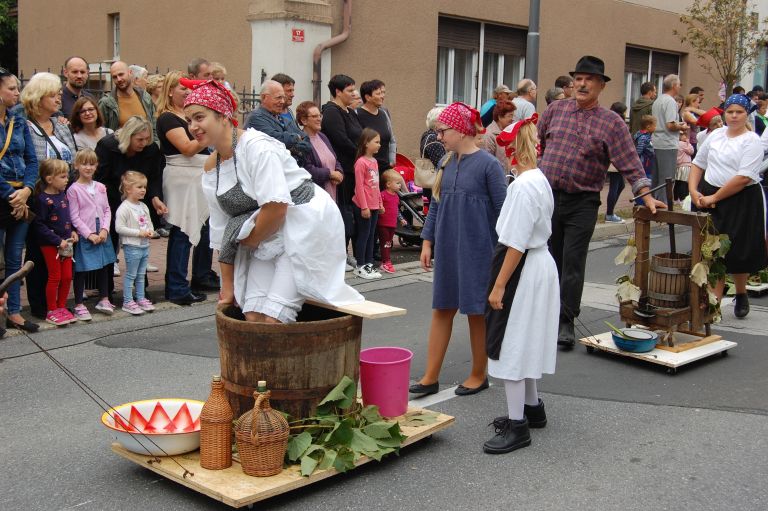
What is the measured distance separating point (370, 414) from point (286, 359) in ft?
2.15

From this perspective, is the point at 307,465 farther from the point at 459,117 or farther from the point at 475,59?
the point at 475,59

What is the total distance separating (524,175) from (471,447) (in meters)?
1.61

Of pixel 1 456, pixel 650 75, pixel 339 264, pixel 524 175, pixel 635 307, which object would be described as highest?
pixel 650 75

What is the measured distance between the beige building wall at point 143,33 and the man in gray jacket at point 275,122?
6636 millimetres

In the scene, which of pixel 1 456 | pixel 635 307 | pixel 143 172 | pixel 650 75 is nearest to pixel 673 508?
pixel 635 307

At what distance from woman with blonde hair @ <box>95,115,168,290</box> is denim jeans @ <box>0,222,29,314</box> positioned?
1.02 m

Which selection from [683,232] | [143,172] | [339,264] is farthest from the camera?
[683,232]

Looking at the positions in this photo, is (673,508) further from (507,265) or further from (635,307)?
(635,307)

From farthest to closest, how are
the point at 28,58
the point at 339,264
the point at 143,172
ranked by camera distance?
the point at 28,58, the point at 143,172, the point at 339,264

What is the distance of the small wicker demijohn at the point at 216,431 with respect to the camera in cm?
442

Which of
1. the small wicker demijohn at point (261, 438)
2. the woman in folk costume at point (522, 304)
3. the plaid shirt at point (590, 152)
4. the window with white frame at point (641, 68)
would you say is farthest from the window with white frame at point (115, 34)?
the small wicker demijohn at point (261, 438)

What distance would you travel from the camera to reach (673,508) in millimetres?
4379

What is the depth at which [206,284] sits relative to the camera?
9.23 metres

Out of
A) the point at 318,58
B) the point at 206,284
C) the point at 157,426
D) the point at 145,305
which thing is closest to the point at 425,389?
the point at 157,426
